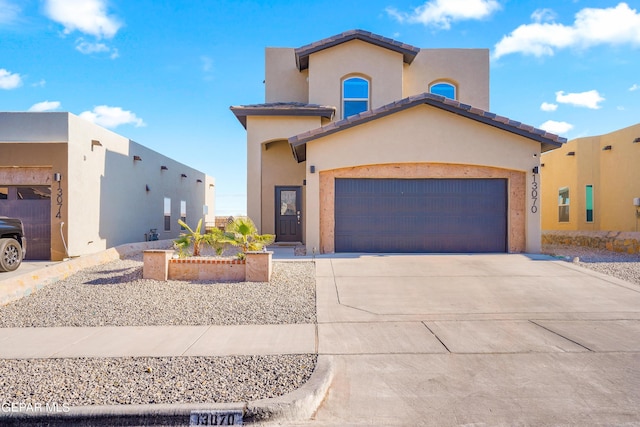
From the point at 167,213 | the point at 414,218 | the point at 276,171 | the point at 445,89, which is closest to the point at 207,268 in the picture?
the point at 414,218

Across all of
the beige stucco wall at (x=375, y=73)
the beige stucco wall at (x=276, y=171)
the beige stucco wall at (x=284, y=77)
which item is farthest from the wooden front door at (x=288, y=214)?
the beige stucco wall at (x=284, y=77)

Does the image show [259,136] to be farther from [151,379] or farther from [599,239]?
[599,239]

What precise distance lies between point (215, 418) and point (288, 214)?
12.8m

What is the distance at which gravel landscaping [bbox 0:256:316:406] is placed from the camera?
4.00m

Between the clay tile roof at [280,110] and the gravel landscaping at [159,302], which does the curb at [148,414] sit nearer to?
the gravel landscaping at [159,302]

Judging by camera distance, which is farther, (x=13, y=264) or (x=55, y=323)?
(x=13, y=264)

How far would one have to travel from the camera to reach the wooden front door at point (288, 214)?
53.1 ft

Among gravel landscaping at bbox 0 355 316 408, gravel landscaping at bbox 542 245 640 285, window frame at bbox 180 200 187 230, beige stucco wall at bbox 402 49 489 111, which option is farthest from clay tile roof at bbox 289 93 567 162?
window frame at bbox 180 200 187 230

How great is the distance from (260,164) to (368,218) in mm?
5233

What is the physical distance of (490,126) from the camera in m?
12.5

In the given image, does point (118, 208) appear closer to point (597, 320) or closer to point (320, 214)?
point (320, 214)

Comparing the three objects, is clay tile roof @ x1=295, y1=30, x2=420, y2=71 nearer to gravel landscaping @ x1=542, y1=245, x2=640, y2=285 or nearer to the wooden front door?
the wooden front door

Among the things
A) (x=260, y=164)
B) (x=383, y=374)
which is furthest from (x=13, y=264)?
(x=383, y=374)

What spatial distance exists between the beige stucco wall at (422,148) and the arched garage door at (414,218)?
0.68m
